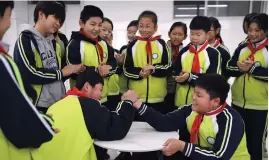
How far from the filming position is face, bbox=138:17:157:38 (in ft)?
9.02

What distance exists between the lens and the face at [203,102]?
1791mm

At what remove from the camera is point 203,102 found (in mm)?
1794

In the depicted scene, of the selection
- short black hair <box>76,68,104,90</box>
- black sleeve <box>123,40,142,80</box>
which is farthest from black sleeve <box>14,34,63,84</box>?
black sleeve <box>123,40,142,80</box>

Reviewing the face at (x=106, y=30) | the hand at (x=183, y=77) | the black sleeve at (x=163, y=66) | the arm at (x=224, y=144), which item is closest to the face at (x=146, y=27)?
the black sleeve at (x=163, y=66)

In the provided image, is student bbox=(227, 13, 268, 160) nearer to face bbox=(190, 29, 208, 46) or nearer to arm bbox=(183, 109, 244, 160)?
face bbox=(190, 29, 208, 46)

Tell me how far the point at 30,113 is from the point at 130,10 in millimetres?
5751

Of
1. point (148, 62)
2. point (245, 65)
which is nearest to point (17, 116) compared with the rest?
point (148, 62)

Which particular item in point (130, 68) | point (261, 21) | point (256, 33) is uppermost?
point (261, 21)

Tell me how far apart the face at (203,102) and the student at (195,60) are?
0.69m

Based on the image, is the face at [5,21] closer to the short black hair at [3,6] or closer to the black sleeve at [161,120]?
the short black hair at [3,6]

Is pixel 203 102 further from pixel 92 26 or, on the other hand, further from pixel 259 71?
pixel 92 26

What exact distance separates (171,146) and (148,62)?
1.23 m

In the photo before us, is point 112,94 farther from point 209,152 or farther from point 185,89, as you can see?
point 209,152

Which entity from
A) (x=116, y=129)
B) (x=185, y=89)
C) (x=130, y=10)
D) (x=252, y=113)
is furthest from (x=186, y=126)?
(x=130, y=10)
